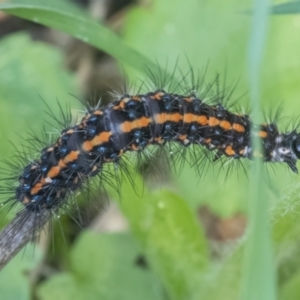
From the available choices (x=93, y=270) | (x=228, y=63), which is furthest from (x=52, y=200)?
(x=228, y=63)

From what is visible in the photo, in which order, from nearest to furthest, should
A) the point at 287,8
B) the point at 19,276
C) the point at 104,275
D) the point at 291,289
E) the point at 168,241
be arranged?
the point at 287,8 → the point at 291,289 → the point at 168,241 → the point at 19,276 → the point at 104,275

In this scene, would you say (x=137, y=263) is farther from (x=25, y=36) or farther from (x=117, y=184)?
(x=25, y=36)

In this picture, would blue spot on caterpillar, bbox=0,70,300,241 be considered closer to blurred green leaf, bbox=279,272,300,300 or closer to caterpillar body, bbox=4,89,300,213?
caterpillar body, bbox=4,89,300,213

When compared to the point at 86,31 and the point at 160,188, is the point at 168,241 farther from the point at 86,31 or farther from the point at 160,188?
the point at 86,31

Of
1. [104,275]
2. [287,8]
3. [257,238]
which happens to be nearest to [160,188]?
[104,275]

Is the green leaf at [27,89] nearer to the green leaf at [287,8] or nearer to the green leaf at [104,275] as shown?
the green leaf at [104,275]

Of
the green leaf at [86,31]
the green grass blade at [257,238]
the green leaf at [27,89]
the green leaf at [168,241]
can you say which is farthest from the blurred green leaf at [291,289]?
the green leaf at [27,89]

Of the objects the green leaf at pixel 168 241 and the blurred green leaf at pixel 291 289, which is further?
the green leaf at pixel 168 241
